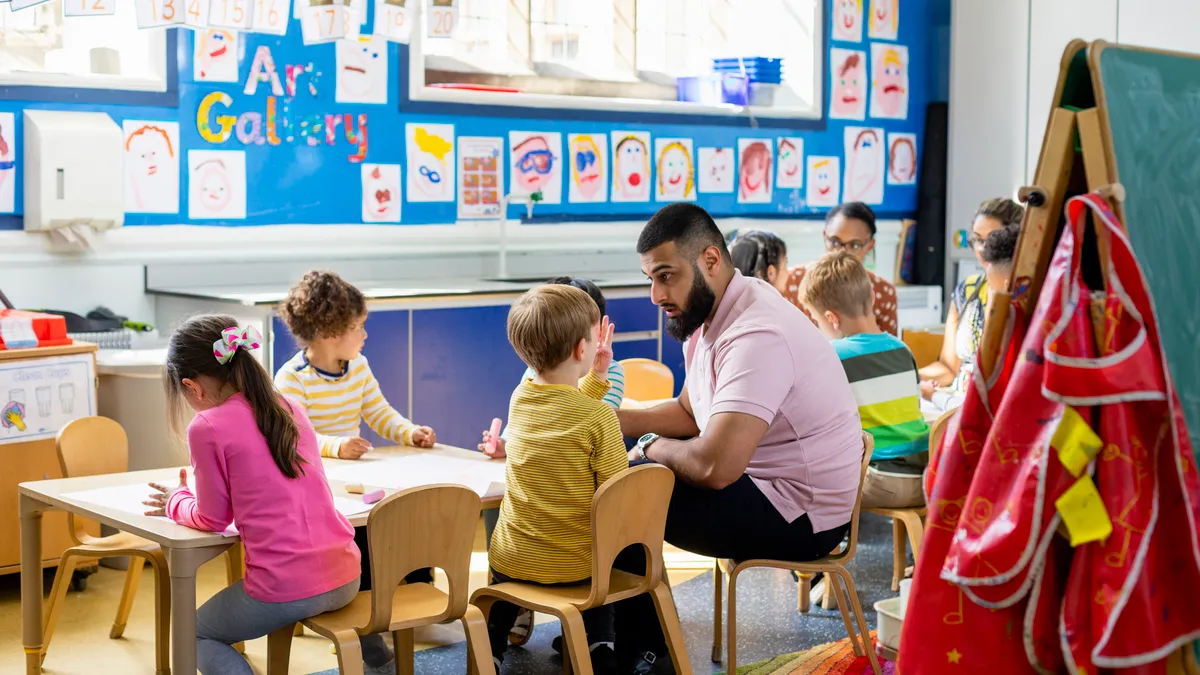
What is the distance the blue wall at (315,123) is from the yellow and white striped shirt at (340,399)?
5.63 ft

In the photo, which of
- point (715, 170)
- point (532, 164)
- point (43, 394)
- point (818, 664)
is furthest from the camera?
point (715, 170)

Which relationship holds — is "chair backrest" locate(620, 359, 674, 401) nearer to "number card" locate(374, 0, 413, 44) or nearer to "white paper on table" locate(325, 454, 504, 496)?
"white paper on table" locate(325, 454, 504, 496)

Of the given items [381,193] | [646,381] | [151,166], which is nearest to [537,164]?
[381,193]

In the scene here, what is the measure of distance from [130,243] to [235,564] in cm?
186

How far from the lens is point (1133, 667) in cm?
166

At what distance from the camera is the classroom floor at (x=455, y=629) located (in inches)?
129

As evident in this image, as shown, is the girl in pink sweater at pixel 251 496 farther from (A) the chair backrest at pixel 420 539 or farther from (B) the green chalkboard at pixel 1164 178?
(B) the green chalkboard at pixel 1164 178

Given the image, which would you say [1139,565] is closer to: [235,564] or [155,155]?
[235,564]

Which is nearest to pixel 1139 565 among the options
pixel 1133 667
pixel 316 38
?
pixel 1133 667

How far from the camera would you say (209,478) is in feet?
8.05

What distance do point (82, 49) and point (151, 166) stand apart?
47 cm

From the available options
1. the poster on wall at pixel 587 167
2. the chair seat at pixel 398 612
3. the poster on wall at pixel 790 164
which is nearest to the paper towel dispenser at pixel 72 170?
the poster on wall at pixel 587 167

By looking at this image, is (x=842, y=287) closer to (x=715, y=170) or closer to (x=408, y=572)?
(x=408, y=572)

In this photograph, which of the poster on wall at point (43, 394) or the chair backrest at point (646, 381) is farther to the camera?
the chair backrest at point (646, 381)
